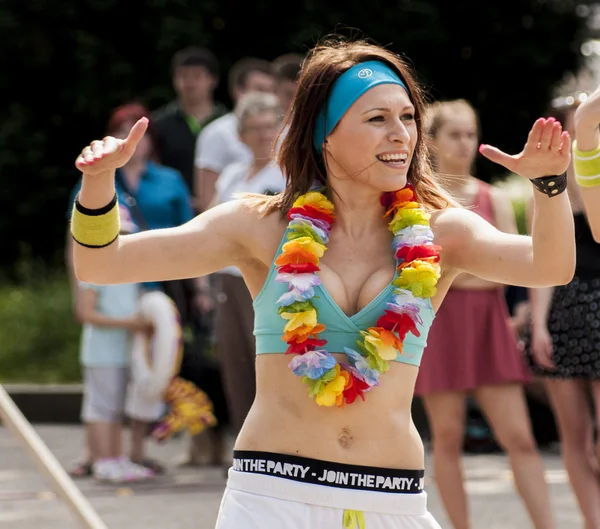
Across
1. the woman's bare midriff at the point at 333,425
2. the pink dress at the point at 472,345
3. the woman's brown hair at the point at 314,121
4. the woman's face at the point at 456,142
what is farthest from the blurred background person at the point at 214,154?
the woman's bare midriff at the point at 333,425

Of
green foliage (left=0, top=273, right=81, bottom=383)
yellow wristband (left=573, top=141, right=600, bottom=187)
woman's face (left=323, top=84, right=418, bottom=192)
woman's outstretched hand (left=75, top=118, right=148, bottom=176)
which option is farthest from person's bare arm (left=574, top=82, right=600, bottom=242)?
green foliage (left=0, top=273, right=81, bottom=383)

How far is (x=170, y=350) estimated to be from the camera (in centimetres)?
880

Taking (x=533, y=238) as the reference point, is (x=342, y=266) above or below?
below

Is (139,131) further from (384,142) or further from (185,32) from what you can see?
(185,32)

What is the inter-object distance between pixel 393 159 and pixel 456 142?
297 cm

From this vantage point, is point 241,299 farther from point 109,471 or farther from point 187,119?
point 187,119

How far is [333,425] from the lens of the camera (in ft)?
12.5

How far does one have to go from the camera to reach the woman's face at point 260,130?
26.8 feet

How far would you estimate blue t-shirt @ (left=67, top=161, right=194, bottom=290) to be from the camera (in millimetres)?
9023

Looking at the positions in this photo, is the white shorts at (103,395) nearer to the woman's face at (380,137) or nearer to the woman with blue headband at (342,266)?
the woman with blue headband at (342,266)

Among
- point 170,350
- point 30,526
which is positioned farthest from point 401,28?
point 30,526

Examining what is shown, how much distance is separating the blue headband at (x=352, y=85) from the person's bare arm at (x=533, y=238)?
0.36m

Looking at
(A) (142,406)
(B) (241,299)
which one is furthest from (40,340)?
(B) (241,299)

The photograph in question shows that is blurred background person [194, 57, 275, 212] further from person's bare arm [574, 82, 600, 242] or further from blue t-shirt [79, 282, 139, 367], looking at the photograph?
person's bare arm [574, 82, 600, 242]
